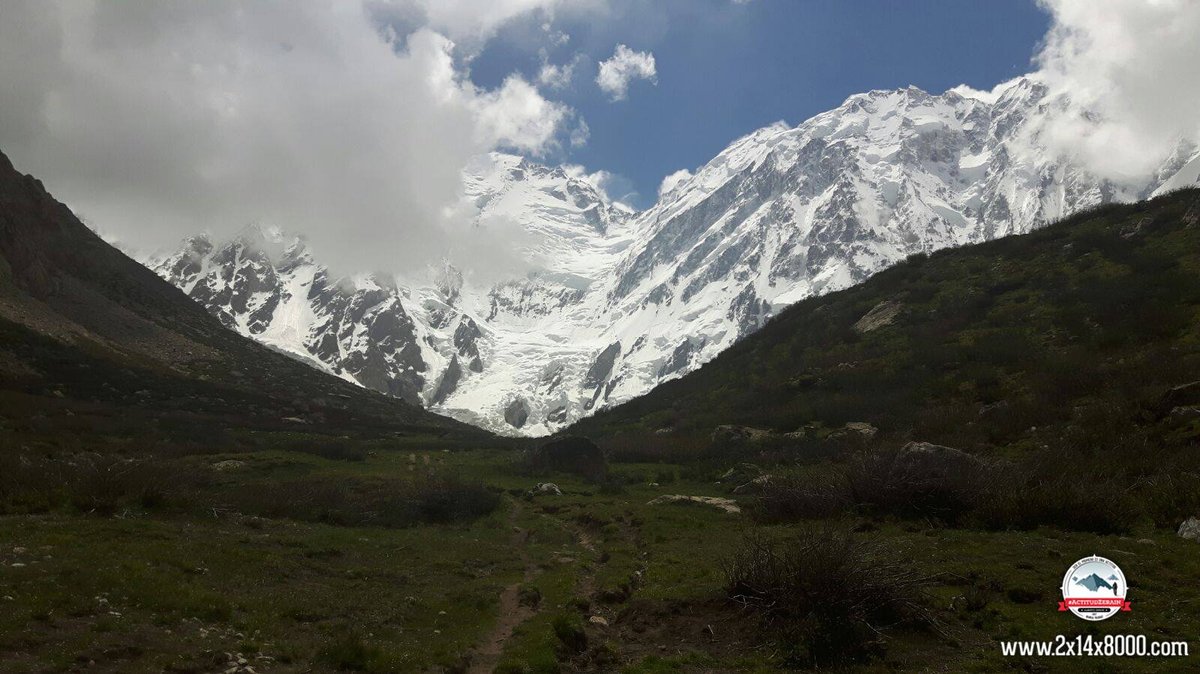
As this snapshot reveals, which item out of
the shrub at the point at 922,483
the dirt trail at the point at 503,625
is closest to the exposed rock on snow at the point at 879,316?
the shrub at the point at 922,483

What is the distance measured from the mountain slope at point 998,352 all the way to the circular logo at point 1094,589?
1081 centimetres

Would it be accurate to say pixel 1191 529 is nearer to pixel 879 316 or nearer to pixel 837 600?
pixel 837 600

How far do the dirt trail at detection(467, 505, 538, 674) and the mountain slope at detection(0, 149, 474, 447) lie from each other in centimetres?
3012

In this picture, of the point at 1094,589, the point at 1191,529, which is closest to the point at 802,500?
the point at 1191,529

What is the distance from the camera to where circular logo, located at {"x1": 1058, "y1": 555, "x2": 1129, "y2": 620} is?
13.5 m

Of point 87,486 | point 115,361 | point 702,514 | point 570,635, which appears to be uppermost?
point 115,361

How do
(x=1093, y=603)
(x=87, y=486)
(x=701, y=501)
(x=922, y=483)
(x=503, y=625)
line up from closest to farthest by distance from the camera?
(x=1093, y=603) → (x=503, y=625) → (x=922, y=483) → (x=87, y=486) → (x=701, y=501)

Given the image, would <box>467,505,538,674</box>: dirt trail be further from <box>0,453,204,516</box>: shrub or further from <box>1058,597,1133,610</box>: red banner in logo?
<box>0,453,204,516</box>: shrub

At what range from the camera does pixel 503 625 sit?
1816 cm

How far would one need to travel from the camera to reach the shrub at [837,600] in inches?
524

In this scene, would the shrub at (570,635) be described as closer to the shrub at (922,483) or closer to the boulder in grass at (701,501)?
the shrub at (922,483)

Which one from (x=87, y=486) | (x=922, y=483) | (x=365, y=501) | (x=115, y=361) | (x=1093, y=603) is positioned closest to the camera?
(x=1093, y=603)

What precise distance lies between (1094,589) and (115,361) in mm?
87083

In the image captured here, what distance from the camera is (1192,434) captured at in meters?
22.0
